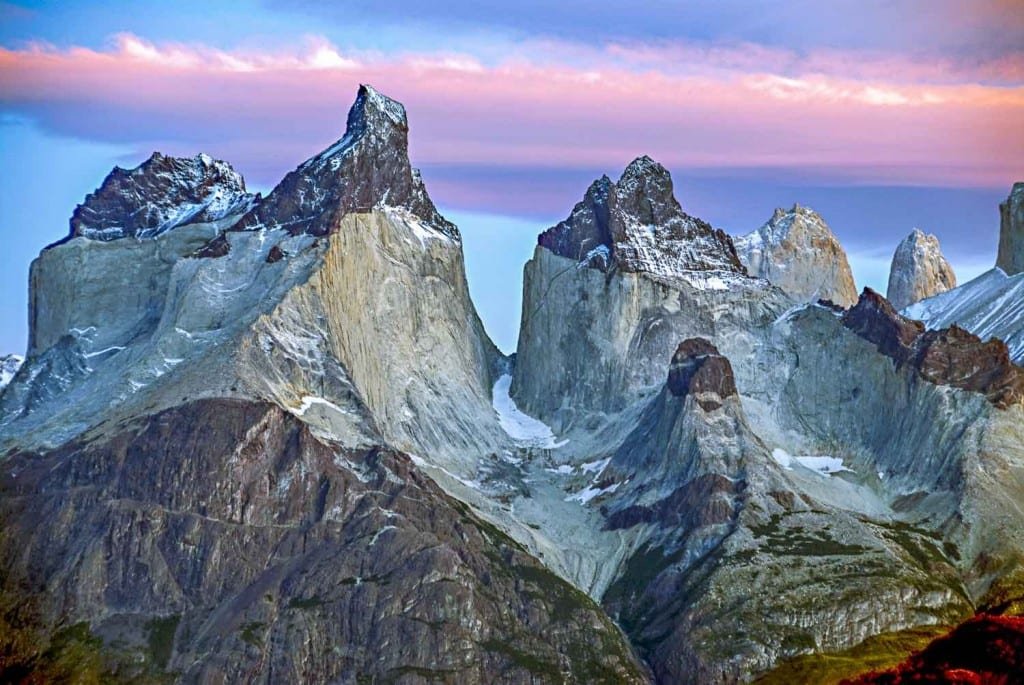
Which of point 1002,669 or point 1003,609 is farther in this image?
point 1003,609

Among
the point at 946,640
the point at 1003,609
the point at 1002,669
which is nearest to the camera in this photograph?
the point at 1002,669

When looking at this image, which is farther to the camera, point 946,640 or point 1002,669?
point 946,640

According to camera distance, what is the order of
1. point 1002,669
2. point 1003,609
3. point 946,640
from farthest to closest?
point 1003,609 < point 946,640 < point 1002,669

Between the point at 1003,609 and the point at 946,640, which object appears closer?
the point at 946,640

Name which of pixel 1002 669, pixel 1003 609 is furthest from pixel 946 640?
pixel 1003 609

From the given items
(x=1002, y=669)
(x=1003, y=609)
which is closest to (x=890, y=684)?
(x=1002, y=669)

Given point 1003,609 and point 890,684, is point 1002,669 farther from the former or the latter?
point 1003,609

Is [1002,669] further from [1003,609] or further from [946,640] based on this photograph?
[1003,609]
